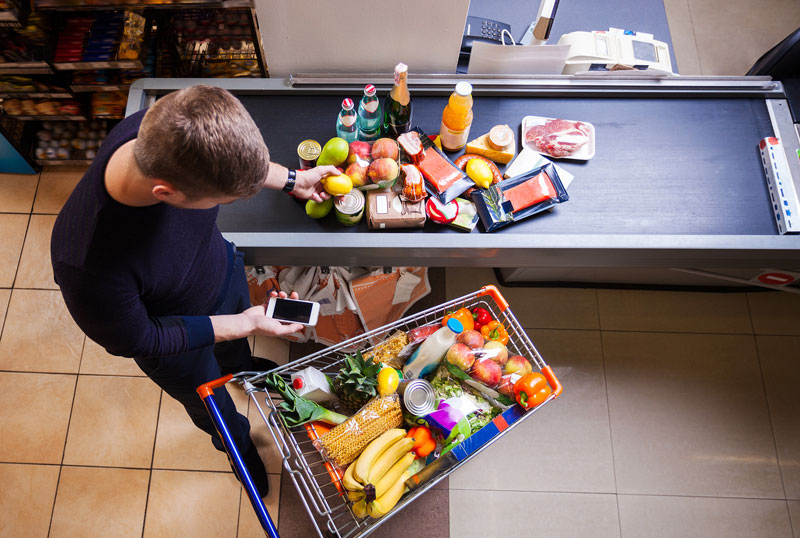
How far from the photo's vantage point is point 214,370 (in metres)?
1.86

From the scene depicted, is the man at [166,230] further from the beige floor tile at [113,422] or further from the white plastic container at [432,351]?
the beige floor tile at [113,422]

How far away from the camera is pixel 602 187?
74.5 inches

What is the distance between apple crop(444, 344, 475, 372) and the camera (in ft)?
5.04

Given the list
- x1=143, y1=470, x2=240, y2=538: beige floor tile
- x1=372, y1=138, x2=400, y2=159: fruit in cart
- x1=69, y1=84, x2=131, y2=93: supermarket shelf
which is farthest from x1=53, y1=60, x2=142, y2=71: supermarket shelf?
x1=143, y1=470, x2=240, y2=538: beige floor tile

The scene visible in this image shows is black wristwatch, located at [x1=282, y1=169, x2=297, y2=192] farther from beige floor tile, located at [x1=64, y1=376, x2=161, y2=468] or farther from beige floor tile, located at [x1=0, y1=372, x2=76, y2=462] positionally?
beige floor tile, located at [x1=0, y1=372, x2=76, y2=462]

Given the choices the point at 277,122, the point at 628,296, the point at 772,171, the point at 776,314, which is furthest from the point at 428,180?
the point at 776,314

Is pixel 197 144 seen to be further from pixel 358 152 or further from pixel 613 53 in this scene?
pixel 613 53

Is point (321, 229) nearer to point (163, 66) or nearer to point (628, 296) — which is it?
point (163, 66)

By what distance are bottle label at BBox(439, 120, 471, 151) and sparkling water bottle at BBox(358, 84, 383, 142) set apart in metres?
0.25

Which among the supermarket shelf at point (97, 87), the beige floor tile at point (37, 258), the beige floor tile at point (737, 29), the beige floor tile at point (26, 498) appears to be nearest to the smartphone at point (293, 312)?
the supermarket shelf at point (97, 87)

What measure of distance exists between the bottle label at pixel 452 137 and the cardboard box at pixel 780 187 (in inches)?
45.7

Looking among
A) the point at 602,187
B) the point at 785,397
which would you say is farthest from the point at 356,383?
the point at 785,397

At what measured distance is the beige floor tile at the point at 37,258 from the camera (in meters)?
2.71

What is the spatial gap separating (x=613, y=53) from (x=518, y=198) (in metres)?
0.82
